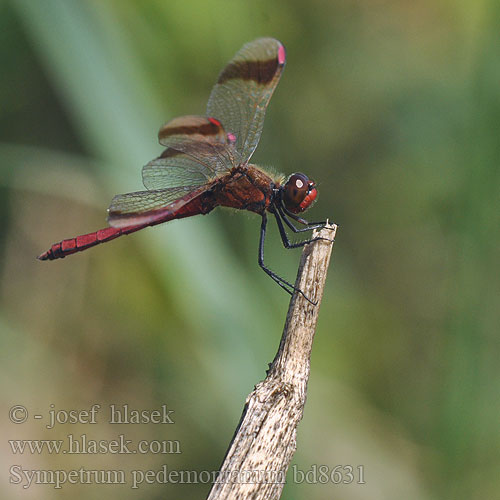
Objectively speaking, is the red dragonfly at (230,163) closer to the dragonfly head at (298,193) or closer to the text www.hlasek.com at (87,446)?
the dragonfly head at (298,193)

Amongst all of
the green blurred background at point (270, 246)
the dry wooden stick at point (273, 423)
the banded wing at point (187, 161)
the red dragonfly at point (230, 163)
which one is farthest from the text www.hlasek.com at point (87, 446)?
the dry wooden stick at point (273, 423)

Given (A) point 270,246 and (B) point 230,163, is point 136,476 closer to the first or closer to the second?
(A) point 270,246

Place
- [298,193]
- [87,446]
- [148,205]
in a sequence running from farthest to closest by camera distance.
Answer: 1. [87,446]
2. [298,193]
3. [148,205]

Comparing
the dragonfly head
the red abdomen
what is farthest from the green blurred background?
A: the dragonfly head

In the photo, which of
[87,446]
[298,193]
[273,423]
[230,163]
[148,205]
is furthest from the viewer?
[87,446]

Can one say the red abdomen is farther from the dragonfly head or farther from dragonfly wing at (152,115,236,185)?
the dragonfly head

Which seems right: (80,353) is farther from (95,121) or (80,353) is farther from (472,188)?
(472,188)

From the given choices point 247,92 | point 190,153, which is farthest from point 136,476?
point 247,92
